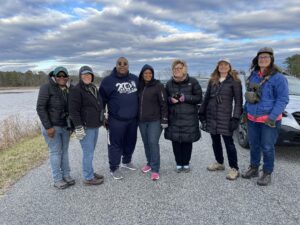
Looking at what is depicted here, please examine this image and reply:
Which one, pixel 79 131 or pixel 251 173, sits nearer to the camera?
pixel 79 131

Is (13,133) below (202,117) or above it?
below

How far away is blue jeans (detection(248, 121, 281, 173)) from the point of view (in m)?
5.00

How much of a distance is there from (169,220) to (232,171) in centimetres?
190

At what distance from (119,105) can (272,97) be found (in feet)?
7.63

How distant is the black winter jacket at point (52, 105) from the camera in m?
4.78

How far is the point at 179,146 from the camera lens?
19.1 ft

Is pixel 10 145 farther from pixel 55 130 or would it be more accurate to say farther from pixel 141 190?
pixel 141 190

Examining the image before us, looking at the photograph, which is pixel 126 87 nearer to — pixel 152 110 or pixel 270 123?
pixel 152 110

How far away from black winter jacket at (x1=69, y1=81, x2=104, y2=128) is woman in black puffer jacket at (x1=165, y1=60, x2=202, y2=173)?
118 cm

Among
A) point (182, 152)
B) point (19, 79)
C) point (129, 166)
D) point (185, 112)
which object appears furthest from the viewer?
point (19, 79)

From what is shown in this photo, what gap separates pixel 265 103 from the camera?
16.1 ft

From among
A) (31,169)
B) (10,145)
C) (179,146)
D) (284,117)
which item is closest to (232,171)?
(179,146)

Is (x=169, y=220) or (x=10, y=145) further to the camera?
(x=10, y=145)

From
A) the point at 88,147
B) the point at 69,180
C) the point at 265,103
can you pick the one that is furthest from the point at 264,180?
the point at 69,180
